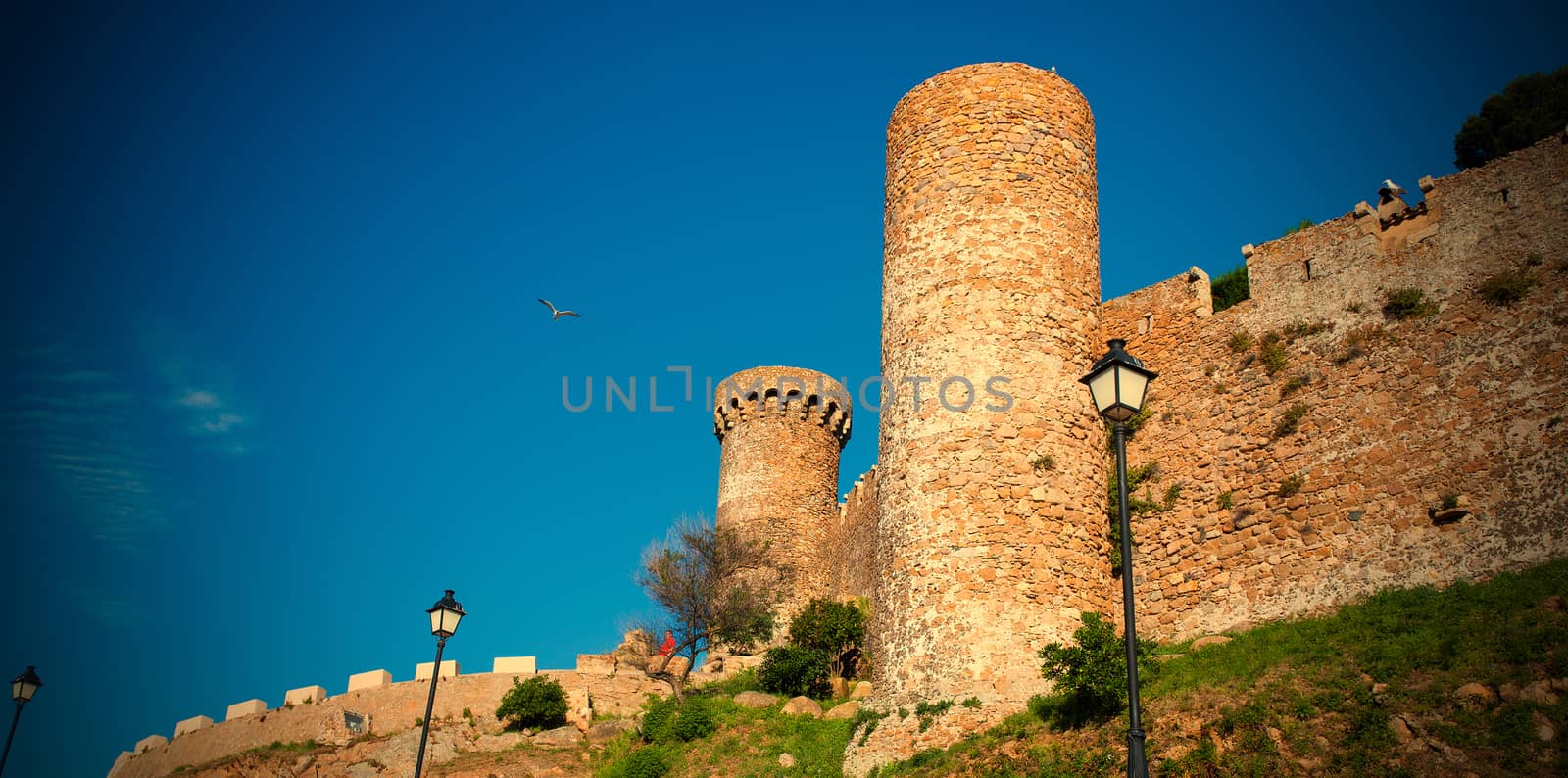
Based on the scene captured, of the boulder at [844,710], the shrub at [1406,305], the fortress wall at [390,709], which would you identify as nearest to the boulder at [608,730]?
the fortress wall at [390,709]

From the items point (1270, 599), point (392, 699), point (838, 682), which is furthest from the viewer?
point (392, 699)

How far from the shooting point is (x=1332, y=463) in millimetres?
17141

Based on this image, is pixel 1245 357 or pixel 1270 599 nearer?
pixel 1270 599

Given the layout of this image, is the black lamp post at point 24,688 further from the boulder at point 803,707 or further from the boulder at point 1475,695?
the boulder at point 1475,695

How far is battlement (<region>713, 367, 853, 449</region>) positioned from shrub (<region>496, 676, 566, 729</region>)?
15.6m

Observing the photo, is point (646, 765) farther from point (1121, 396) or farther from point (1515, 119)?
point (1515, 119)

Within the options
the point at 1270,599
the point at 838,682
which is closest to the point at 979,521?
the point at 1270,599

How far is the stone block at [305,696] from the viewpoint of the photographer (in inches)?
1198

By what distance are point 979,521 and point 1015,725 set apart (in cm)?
325

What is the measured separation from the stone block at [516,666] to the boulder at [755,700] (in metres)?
7.04

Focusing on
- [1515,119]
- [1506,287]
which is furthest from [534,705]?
[1515,119]

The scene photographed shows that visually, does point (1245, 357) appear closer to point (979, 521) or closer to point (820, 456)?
point (979, 521)

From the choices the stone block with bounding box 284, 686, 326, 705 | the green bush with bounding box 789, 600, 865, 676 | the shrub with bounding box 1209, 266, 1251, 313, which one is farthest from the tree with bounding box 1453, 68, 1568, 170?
the stone block with bounding box 284, 686, 326, 705

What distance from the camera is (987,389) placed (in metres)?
18.6
